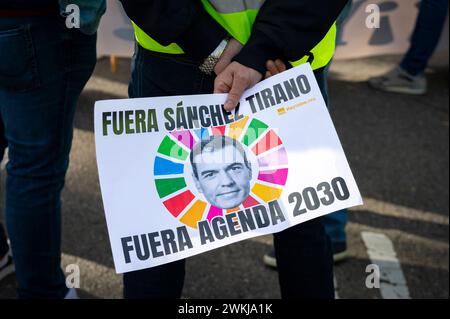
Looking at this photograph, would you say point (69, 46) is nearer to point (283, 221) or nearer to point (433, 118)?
point (283, 221)

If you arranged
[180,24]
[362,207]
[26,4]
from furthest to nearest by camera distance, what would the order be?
[362,207], [26,4], [180,24]

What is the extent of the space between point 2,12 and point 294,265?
0.93m

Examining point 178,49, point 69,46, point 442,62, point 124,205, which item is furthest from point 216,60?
point 442,62

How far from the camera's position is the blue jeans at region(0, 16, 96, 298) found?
1521 millimetres

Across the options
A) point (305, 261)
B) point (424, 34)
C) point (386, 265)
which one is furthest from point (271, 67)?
point (424, 34)

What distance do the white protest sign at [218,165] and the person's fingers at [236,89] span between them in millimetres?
22

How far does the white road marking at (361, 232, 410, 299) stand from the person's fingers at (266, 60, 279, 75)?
3.70 feet

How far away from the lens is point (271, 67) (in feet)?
4.38

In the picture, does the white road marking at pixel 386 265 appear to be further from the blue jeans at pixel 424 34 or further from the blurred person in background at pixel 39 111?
the blue jeans at pixel 424 34

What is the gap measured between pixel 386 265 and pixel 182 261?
1.11 m

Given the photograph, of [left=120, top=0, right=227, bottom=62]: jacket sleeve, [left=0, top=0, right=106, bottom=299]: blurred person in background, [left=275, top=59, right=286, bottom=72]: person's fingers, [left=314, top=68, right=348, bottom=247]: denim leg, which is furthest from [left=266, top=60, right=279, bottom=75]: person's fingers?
[left=314, top=68, right=348, bottom=247]: denim leg

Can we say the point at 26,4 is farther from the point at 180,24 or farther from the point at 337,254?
the point at 337,254

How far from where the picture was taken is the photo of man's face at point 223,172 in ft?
4.33

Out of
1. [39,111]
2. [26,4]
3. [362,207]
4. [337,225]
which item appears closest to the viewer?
[26,4]
